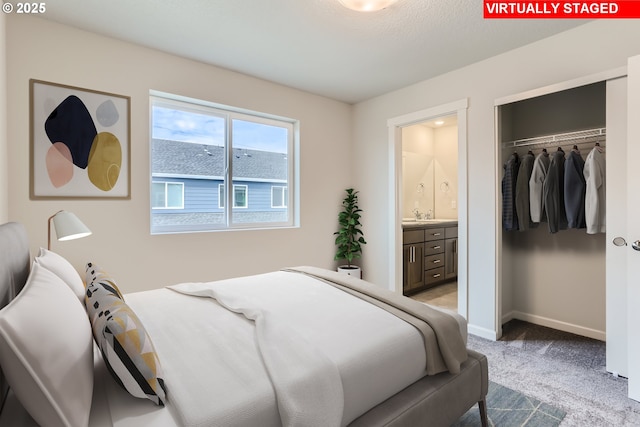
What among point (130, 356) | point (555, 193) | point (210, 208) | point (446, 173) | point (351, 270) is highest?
point (446, 173)

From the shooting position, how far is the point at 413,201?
552 cm

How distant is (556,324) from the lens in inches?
126

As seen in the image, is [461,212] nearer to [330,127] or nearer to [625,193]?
[625,193]

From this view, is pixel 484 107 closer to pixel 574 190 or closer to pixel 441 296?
pixel 574 190

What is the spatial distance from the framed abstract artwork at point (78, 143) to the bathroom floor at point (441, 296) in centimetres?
356

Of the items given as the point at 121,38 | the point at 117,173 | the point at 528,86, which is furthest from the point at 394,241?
the point at 121,38

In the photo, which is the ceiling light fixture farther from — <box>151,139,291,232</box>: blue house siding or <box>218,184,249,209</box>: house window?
<box>218,184,249,209</box>: house window

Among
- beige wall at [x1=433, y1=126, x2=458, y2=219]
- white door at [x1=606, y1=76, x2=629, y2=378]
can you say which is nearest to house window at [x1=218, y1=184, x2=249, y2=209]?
white door at [x1=606, y1=76, x2=629, y2=378]

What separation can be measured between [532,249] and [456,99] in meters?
1.75

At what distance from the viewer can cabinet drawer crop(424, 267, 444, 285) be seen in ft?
14.8

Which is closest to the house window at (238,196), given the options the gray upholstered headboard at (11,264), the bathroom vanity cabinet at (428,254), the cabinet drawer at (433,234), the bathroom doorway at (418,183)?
the bathroom doorway at (418,183)

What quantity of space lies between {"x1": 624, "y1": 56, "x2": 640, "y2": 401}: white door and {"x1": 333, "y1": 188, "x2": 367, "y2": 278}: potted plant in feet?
8.11

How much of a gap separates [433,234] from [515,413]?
2.89 meters

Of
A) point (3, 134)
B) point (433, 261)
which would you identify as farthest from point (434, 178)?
point (3, 134)
